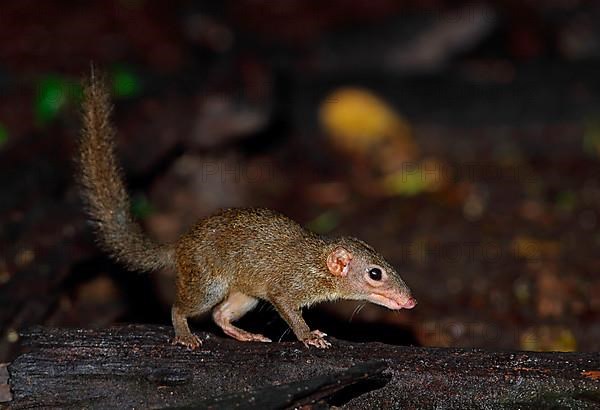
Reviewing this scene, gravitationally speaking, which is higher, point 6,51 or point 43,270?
point 6,51

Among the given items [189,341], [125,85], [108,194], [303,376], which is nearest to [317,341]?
[303,376]

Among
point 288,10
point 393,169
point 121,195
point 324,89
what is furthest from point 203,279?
point 288,10

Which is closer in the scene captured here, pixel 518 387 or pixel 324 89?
pixel 518 387

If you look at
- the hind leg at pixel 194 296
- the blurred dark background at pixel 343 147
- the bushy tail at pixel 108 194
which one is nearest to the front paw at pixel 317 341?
the hind leg at pixel 194 296

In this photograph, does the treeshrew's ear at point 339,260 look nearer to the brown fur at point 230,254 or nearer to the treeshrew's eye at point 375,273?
the brown fur at point 230,254

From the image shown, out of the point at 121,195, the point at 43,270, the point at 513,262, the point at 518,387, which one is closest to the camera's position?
the point at 518,387

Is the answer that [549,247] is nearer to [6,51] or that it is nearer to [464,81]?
[464,81]

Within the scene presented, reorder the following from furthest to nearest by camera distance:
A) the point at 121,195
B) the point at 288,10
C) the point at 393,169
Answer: the point at 288,10, the point at 393,169, the point at 121,195

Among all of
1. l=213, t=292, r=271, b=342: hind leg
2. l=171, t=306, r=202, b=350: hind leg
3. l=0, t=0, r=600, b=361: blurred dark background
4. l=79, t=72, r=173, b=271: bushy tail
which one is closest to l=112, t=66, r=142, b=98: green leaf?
l=0, t=0, r=600, b=361: blurred dark background
